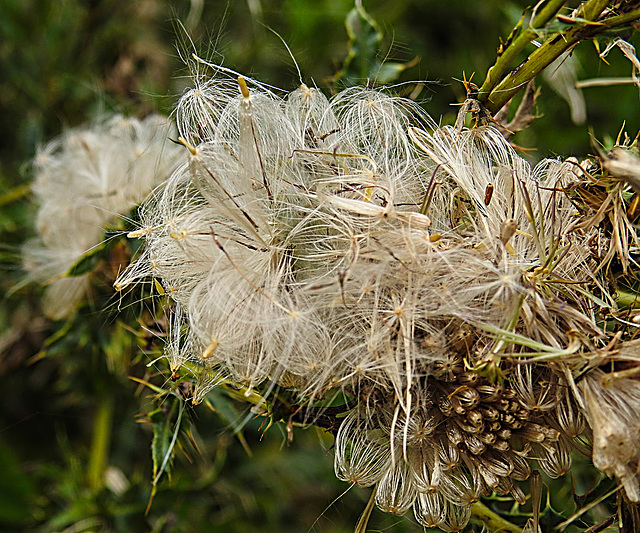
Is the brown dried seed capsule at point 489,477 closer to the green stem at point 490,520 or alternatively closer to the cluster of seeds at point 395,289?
the cluster of seeds at point 395,289

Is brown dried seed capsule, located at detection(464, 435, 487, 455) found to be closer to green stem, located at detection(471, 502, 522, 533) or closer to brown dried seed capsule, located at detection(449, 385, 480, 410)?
brown dried seed capsule, located at detection(449, 385, 480, 410)

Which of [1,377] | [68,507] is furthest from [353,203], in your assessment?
[1,377]

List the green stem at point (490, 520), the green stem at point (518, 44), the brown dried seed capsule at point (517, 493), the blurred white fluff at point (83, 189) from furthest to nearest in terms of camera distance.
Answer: the blurred white fluff at point (83, 189) < the green stem at point (490, 520) < the brown dried seed capsule at point (517, 493) < the green stem at point (518, 44)

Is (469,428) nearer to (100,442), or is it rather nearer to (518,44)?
(518,44)

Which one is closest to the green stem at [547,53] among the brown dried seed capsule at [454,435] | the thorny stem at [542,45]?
the thorny stem at [542,45]

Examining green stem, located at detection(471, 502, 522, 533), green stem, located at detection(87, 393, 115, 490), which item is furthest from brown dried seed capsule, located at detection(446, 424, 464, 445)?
green stem, located at detection(87, 393, 115, 490)

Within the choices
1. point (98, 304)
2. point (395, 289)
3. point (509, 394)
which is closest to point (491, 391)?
point (509, 394)

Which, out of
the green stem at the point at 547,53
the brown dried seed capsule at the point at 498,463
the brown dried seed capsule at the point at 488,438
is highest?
the green stem at the point at 547,53
